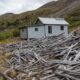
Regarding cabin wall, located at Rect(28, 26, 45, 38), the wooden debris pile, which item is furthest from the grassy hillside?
the wooden debris pile

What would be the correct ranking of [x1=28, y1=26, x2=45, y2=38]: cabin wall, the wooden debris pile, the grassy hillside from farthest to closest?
the grassy hillside, [x1=28, y1=26, x2=45, y2=38]: cabin wall, the wooden debris pile

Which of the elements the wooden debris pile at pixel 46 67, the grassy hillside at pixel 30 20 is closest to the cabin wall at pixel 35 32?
the grassy hillside at pixel 30 20

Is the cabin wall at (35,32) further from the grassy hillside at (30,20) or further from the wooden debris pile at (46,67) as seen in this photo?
the wooden debris pile at (46,67)

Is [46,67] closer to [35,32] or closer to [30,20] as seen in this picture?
[35,32]

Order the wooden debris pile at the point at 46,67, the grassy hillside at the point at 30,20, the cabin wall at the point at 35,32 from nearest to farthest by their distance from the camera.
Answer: the wooden debris pile at the point at 46,67 < the cabin wall at the point at 35,32 < the grassy hillside at the point at 30,20

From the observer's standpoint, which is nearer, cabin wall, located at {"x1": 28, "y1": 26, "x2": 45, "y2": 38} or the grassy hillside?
cabin wall, located at {"x1": 28, "y1": 26, "x2": 45, "y2": 38}

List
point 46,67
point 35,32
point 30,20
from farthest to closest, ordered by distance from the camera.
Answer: point 30,20, point 35,32, point 46,67

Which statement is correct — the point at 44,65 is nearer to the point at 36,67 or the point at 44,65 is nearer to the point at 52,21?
the point at 36,67

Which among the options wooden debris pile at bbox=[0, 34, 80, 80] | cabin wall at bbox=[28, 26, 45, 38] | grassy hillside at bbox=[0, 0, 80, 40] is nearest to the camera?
wooden debris pile at bbox=[0, 34, 80, 80]

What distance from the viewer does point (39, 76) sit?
50.3 feet

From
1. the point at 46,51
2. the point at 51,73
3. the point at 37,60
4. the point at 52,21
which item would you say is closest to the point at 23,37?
the point at 52,21

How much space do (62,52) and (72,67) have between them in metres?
5.29

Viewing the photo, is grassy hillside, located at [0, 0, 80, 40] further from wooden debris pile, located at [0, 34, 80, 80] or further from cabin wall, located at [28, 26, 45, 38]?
wooden debris pile, located at [0, 34, 80, 80]

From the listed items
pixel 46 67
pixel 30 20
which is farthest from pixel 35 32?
pixel 30 20
